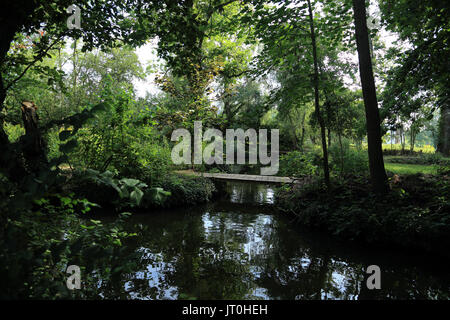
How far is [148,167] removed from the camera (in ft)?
24.5

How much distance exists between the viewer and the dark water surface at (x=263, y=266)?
319 cm

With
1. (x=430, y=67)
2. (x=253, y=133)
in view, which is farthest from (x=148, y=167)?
(x=253, y=133)

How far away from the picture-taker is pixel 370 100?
5617 mm

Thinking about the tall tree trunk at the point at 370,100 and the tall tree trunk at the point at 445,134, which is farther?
the tall tree trunk at the point at 445,134

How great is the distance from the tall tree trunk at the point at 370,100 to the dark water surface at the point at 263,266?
1.80 m

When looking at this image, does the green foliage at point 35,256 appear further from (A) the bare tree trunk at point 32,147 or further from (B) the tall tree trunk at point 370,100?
(B) the tall tree trunk at point 370,100

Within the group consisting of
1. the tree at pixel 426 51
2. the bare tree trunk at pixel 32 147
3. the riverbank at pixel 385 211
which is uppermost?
the tree at pixel 426 51

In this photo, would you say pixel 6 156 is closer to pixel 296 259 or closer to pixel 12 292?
pixel 12 292

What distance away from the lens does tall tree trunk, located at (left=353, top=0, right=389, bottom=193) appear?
18.5ft

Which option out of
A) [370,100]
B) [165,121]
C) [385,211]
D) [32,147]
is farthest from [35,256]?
[165,121]

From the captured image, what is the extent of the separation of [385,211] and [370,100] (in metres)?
2.49

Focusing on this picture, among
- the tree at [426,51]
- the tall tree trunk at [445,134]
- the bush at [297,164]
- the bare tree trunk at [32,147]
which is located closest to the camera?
the bare tree trunk at [32,147]

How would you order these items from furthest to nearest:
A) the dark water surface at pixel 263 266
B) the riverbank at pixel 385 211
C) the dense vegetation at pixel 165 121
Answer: the riverbank at pixel 385 211, the dark water surface at pixel 263 266, the dense vegetation at pixel 165 121

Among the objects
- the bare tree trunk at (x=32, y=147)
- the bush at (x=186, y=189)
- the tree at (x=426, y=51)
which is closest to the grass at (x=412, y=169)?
the tree at (x=426, y=51)
